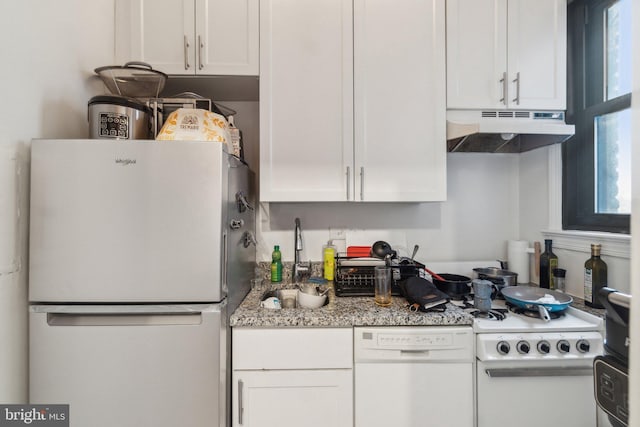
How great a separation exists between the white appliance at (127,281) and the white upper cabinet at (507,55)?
4.54 feet

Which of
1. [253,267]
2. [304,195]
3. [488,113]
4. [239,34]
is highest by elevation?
[239,34]

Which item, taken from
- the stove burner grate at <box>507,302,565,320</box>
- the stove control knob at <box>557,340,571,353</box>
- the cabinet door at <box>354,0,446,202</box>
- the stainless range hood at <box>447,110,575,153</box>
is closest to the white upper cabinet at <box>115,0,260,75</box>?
the cabinet door at <box>354,0,446,202</box>

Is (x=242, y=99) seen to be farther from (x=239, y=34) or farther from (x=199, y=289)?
(x=199, y=289)

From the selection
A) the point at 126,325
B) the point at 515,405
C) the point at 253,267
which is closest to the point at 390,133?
the point at 253,267

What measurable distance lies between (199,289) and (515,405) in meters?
1.38

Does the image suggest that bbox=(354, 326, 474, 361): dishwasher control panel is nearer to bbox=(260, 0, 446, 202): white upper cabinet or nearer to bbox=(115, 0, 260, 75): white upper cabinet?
bbox=(260, 0, 446, 202): white upper cabinet

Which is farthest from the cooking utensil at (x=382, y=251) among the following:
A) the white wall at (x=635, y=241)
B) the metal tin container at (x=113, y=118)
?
the metal tin container at (x=113, y=118)

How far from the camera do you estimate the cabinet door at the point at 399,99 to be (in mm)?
1407

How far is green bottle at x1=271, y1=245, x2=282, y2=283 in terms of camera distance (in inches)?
64.1

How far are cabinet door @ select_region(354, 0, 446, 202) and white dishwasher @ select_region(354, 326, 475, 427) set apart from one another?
0.69 m

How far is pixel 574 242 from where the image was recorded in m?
1.46

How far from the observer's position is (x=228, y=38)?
1388 millimetres

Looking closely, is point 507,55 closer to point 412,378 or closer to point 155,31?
point 412,378

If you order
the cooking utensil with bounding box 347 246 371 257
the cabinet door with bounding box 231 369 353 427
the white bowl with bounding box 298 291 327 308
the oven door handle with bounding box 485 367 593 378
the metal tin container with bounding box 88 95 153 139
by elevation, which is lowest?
the cabinet door with bounding box 231 369 353 427
